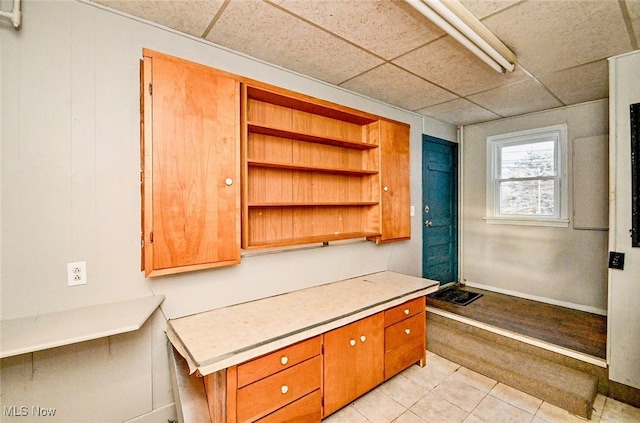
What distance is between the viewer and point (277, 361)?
1604mm

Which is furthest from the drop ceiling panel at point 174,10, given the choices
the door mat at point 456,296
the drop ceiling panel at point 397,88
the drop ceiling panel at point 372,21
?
the door mat at point 456,296

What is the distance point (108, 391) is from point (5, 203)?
118 cm

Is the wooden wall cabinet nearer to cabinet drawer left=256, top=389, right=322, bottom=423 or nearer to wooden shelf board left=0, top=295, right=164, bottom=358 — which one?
wooden shelf board left=0, top=295, right=164, bottom=358

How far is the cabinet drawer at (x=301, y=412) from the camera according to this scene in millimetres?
1603

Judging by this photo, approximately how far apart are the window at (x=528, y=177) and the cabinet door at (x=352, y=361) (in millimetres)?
2853

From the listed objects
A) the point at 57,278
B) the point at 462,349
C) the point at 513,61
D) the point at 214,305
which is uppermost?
the point at 513,61

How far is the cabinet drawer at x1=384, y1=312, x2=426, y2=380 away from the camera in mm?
2270

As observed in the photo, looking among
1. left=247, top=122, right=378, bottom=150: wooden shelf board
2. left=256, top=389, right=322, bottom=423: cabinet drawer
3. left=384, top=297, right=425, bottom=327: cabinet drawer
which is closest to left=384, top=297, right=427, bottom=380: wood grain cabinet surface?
left=384, top=297, right=425, bottom=327: cabinet drawer

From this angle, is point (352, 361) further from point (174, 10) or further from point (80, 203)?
point (174, 10)

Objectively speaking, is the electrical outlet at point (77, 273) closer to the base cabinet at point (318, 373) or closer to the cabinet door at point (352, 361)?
the base cabinet at point (318, 373)

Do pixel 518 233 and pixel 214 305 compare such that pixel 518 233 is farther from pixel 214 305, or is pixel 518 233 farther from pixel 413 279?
pixel 214 305

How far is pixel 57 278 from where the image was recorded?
4.97 feet

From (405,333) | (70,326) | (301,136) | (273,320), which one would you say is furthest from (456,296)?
(70,326)

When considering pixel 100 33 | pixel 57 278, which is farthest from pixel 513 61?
pixel 57 278
